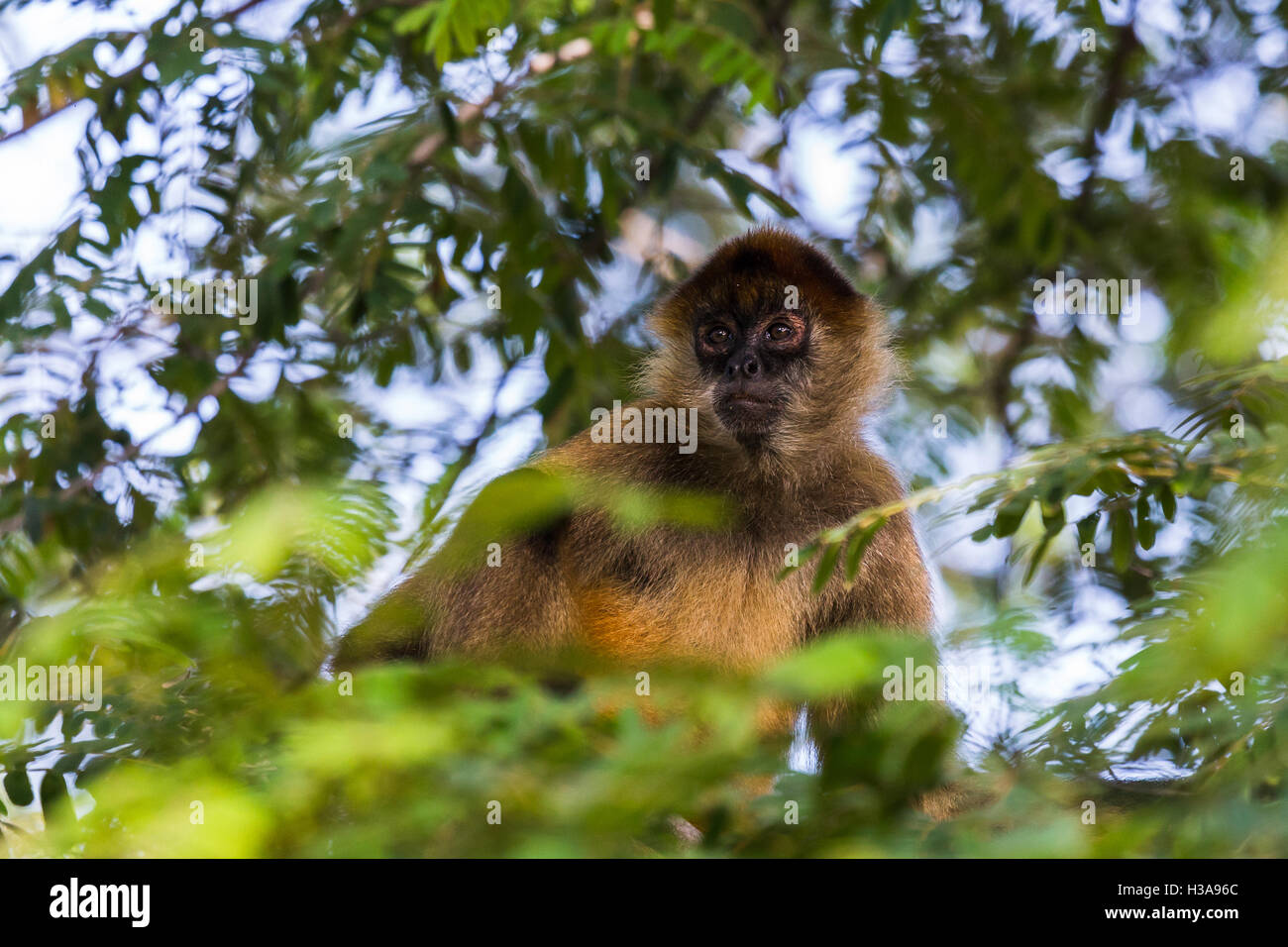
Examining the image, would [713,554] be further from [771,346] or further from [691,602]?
[771,346]

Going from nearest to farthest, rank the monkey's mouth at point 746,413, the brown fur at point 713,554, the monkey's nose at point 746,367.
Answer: the brown fur at point 713,554 → the monkey's mouth at point 746,413 → the monkey's nose at point 746,367

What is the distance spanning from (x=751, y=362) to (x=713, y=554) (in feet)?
3.98

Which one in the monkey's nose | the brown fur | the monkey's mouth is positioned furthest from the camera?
the monkey's nose

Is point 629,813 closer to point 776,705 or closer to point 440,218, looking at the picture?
point 776,705

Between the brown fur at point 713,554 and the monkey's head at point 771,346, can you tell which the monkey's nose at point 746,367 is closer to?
the monkey's head at point 771,346

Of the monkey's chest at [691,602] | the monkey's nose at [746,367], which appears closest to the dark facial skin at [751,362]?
the monkey's nose at [746,367]

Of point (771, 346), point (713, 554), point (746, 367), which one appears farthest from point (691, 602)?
point (771, 346)

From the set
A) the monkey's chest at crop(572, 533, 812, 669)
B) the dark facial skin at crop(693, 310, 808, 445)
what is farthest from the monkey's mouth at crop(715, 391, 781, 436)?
the monkey's chest at crop(572, 533, 812, 669)

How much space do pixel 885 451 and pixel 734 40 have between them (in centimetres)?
264

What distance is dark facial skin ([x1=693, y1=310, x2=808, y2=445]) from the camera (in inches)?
275

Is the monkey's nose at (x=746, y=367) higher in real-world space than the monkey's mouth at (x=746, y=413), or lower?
higher

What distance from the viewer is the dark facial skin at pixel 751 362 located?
6984mm

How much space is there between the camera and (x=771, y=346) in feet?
23.9

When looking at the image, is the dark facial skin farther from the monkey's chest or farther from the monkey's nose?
the monkey's chest
